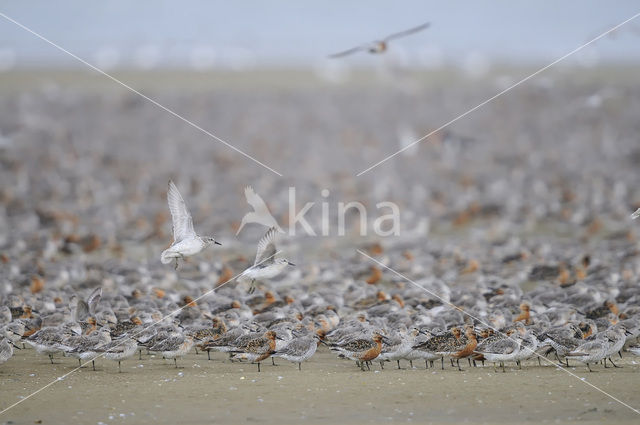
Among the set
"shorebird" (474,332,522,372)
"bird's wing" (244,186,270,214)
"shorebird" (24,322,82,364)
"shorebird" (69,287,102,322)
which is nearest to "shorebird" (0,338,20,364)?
"shorebird" (24,322,82,364)

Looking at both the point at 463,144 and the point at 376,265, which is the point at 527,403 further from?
the point at 463,144

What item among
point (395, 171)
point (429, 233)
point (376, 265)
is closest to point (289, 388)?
point (376, 265)

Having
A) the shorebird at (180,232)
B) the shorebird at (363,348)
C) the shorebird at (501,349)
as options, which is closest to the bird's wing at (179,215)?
the shorebird at (180,232)

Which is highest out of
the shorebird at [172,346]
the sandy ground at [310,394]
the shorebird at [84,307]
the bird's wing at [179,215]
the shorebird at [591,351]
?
the bird's wing at [179,215]

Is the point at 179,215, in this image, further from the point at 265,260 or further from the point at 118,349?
the point at 118,349

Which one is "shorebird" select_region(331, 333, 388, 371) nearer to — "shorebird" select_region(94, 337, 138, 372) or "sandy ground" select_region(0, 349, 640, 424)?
"sandy ground" select_region(0, 349, 640, 424)

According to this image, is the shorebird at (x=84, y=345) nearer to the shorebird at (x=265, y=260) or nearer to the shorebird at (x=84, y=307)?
the shorebird at (x=84, y=307)
